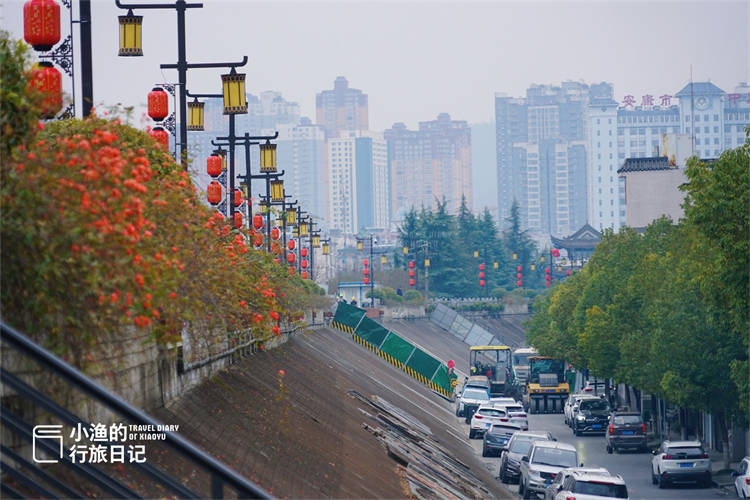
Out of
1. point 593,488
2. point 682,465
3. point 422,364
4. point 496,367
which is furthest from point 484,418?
point 496,367

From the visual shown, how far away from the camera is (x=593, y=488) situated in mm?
21594

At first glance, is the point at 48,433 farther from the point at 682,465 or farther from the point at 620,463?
the point at 620,463

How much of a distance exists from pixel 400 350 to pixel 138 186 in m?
44.1

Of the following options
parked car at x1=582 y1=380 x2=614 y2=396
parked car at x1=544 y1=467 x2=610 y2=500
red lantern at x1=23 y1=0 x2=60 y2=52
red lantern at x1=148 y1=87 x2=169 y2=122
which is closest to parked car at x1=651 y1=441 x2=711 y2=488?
parked car at x1=544 y1=467 x2=610 y2=500

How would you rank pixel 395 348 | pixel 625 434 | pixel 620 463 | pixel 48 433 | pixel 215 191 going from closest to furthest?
pixel 48 433 < pixel 215 191 < pixel 620 463 < pixel 625 434 < pixel 395 348

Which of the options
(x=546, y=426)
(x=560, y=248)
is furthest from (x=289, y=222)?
(x=560, y=248)

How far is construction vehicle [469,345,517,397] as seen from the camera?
65.7 m

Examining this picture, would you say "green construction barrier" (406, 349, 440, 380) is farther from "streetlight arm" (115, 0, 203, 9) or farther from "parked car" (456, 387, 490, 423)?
"streetlight arm" (115, 0, 203, 9)

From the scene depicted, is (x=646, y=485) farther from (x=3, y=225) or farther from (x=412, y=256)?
(x=412, y=256)

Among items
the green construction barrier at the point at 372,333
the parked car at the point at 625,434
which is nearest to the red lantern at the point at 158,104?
the parked car at the point at 625,434

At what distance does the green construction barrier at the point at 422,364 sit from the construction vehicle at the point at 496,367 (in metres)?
11.9

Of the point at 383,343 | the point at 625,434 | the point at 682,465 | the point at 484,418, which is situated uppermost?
the point at 383,343

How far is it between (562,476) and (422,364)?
2954cm

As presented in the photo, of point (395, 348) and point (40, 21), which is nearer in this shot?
point (40, 21)
